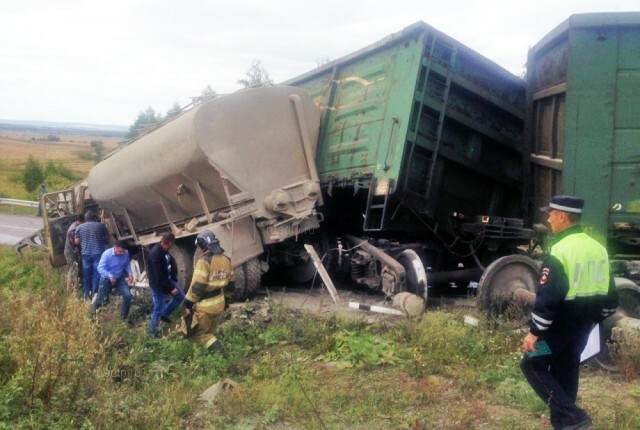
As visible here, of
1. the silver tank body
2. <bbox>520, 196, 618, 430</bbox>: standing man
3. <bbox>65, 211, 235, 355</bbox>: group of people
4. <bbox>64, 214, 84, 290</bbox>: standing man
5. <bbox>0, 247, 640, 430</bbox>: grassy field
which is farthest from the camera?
<bbox>64, 214, 84, 290</bbox>: standing man

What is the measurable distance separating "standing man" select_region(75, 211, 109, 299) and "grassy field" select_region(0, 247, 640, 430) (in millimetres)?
2638

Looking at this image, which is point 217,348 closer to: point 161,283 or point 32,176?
point 161,283

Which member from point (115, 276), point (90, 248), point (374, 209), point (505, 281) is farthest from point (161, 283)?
point (505, 281)

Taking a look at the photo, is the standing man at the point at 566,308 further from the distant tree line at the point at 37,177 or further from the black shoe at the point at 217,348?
the distant tree line at the point at 37,177

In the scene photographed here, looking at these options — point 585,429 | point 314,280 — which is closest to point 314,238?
point 314,280

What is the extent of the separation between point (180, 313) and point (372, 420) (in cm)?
385

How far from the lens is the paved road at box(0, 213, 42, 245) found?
16.2 metres

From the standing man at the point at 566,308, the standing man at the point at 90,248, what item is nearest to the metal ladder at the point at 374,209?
the standing man at the point at 566,308

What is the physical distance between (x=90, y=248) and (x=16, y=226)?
11.7 meters

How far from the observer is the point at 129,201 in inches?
376

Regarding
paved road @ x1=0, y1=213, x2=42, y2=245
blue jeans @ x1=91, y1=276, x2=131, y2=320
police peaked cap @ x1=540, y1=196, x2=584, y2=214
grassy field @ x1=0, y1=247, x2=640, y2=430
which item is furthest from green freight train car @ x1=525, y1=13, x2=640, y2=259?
paved road @ x1=0, y1=213, x2=42, y2=245

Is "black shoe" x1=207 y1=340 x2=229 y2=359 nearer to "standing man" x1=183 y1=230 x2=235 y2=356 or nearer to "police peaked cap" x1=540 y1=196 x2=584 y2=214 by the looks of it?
"standing man" x1=183 y1=230 x2=235 y2=356

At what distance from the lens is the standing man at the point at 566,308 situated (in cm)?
342

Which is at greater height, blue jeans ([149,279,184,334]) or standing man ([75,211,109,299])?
standing man ([75,211,109,299])
